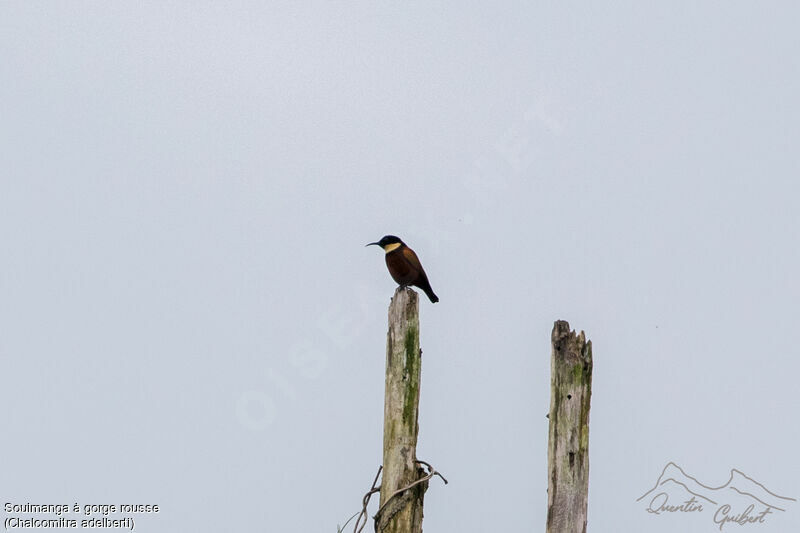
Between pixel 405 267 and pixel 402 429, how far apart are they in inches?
128

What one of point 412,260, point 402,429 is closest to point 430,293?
point 412,260

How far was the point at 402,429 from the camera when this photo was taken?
6695 mm

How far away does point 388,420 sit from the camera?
6746mm

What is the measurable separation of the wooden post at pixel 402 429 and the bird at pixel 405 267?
115 inches

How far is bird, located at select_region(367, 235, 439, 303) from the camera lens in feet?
32.0

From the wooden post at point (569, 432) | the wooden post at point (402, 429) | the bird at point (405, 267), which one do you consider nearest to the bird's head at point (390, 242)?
the bird at point (405, 267)

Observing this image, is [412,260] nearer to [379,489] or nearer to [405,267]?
[405,267]

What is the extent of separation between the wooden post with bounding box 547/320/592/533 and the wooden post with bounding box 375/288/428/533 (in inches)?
38.6

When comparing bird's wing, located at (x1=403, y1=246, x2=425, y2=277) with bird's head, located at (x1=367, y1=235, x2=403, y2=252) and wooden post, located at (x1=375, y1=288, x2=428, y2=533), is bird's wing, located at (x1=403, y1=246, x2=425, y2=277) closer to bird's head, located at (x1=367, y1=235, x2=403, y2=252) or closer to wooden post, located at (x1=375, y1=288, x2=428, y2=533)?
bird's head, located at (x1=367, y1=235, x2=403, y2=252)

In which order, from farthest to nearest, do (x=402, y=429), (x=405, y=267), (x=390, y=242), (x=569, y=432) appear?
(x=390, y=242), (x=405, y=267), (x=402, y=429), (x=569, y=432)

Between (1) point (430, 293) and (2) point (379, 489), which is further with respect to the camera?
(1) point (430, 293)

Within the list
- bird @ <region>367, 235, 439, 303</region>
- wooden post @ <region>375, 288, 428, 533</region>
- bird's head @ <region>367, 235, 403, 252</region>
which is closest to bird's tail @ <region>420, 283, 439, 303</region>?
bird @ <region>367, 235, 439, 303</region>

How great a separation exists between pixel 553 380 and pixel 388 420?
123 cm

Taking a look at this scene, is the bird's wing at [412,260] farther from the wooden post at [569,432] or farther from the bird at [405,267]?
the wooden post at [569,432]
